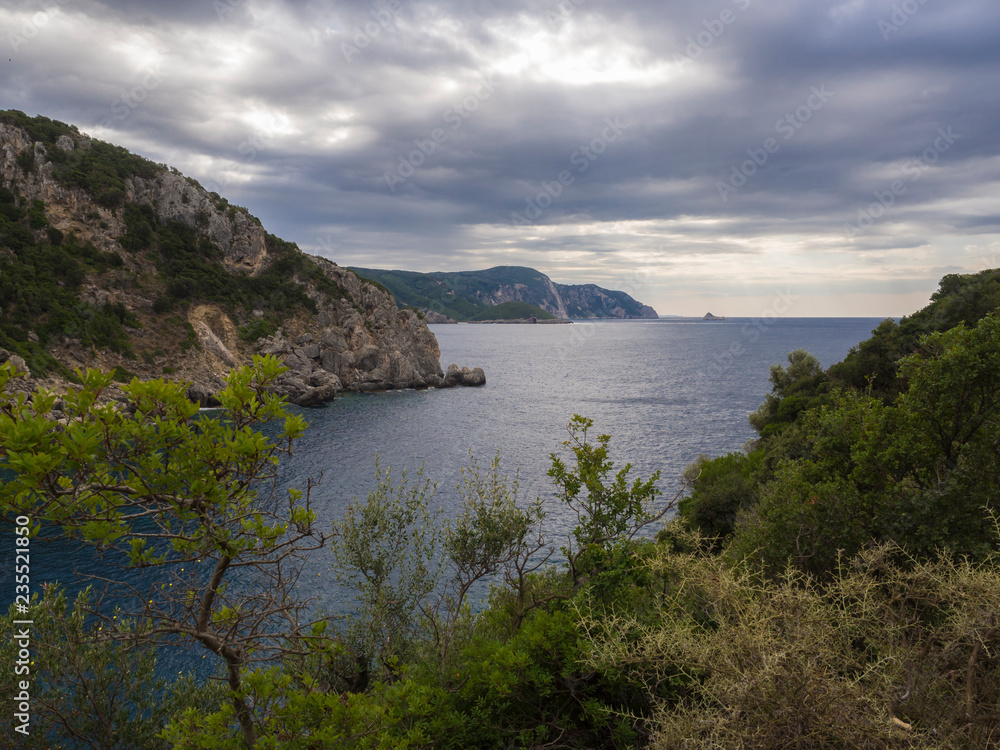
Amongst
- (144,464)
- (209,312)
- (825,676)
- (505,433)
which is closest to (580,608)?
(825,676)

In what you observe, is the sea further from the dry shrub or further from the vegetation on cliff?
the dry shrub

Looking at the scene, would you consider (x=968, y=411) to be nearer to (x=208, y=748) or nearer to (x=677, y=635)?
(x=677, y=635)

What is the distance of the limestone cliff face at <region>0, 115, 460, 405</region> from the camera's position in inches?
3081

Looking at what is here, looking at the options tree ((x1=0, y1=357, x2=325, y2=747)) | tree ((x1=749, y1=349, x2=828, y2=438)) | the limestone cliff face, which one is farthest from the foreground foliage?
the limestone cliff face

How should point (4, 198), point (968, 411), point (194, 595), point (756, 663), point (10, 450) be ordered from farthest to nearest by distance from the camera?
1. point (4, 198)
2. point (968, 411)
3. point (756, 663)
4. point (194, 595)
5. point (10, 450)

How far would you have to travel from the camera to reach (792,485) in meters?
19.0

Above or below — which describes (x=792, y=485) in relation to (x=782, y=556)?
above

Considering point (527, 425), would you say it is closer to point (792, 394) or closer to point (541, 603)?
point (792, 394)

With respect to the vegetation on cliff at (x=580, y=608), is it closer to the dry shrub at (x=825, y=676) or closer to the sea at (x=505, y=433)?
the dry shrub at (x=825, y=676)

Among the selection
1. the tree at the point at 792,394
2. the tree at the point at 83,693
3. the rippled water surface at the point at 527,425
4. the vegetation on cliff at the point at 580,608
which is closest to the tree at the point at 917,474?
the vegetation on cliff at the point at 580,608

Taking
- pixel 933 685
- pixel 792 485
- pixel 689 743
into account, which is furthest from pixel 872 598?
pixel 792 485

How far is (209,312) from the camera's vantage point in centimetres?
8938

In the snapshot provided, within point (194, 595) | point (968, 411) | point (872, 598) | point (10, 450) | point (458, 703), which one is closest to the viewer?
point (10, 450)

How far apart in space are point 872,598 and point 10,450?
42.0ft
